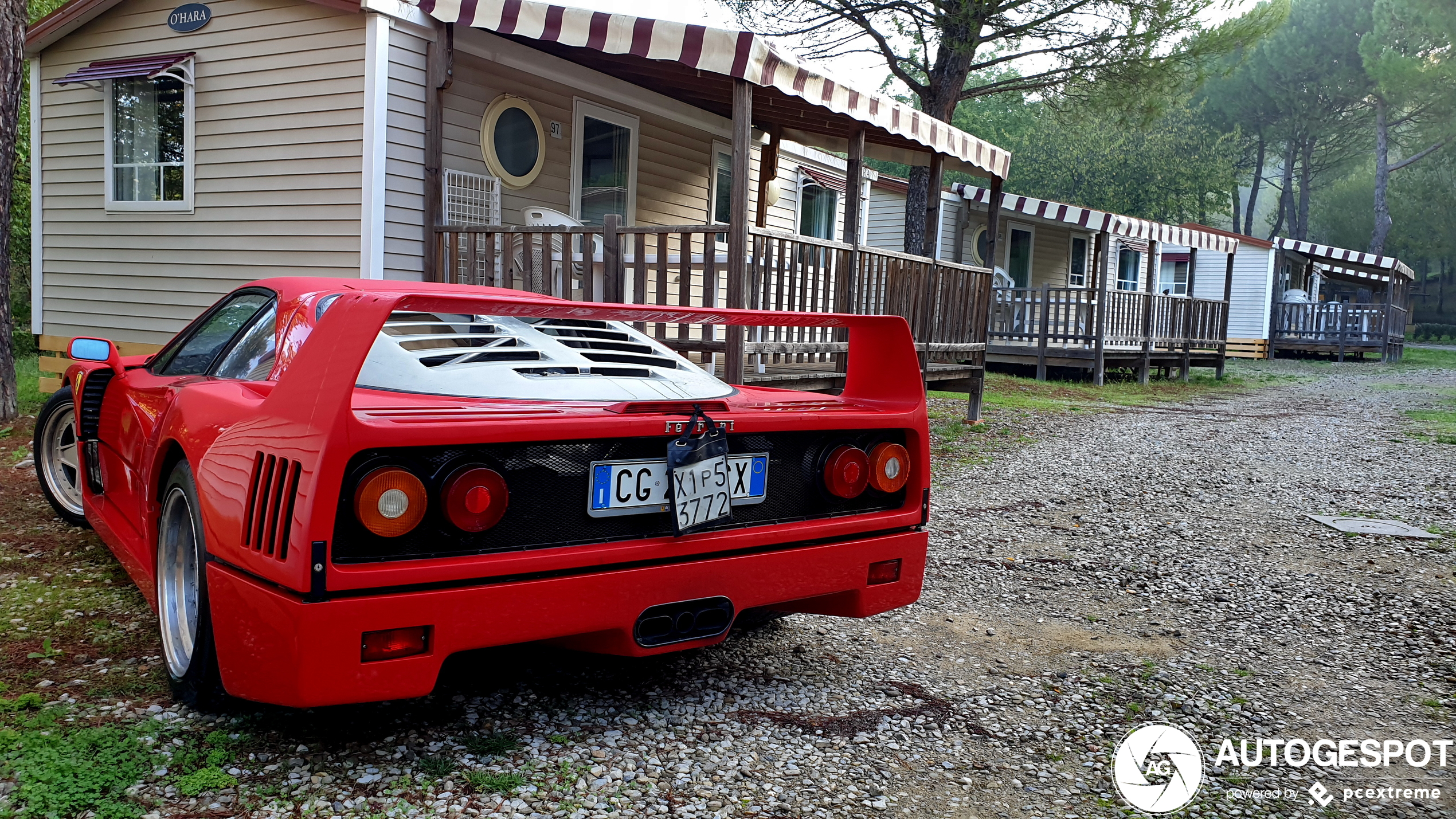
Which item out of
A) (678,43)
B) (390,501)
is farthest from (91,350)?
(678,43)

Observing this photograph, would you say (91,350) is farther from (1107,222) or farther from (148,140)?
(1107,222)

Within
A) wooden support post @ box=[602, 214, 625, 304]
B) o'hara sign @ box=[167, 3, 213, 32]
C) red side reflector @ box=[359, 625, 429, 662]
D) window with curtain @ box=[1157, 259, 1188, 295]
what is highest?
o'hara sign @ box=[167, 3, 213, 32]

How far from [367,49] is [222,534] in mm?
6182

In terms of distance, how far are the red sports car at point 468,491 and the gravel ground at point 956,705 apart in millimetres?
261

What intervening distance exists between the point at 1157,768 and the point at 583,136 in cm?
829

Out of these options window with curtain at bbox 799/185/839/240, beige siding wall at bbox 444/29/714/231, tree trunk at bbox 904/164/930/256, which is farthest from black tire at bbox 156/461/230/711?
tree trunk at bbox 904/164/930/256

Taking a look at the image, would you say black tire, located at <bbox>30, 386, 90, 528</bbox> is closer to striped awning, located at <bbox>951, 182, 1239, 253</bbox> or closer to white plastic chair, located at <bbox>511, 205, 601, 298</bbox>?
white plastic chair, located at <bbox>511, 205, 601, 298</bbox>

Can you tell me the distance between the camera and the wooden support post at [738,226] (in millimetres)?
6535

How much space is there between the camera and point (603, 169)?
391 inches

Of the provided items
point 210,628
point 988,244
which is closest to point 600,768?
point 210,628

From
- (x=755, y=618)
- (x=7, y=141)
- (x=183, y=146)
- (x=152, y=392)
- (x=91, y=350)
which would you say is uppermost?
(x=183, y=146)

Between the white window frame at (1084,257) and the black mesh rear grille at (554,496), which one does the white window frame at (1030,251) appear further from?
the black mesh rear grille at (554,496)

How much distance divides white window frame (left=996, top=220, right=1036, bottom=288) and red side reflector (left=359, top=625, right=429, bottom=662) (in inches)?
790

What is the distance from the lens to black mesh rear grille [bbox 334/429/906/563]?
214 centimetres
